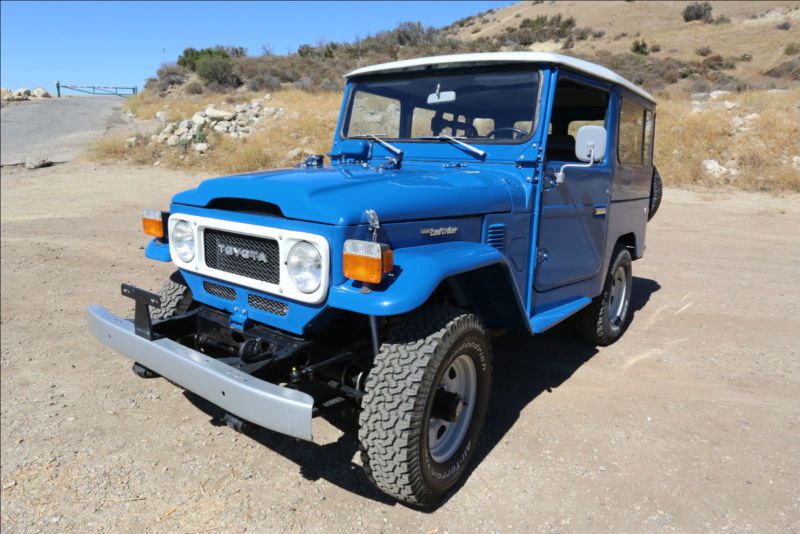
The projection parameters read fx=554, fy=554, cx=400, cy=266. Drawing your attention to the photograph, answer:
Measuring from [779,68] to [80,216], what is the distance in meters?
20.3

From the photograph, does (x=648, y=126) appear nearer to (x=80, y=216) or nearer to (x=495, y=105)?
(x=495, y=105)

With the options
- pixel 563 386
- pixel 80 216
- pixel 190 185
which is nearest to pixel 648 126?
pixel 563 386

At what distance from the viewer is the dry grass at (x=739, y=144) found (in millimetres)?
12391

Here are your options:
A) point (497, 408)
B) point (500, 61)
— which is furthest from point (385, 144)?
point (497, 408)

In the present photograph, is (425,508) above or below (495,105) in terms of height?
below

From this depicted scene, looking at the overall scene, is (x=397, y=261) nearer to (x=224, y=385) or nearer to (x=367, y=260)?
(x=367, y=260)

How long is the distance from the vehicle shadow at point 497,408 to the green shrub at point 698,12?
106 feet

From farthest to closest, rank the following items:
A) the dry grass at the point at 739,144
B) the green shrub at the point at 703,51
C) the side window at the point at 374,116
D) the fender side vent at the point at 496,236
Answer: the green shrub at the point at 703,51 < the dry grass at the point at 739,144 < the side window at the point at 374,116 < the fender side vent at the point at 496,236

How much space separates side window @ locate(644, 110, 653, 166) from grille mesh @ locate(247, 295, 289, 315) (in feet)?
12.6

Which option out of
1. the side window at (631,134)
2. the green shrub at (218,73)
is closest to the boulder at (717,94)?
the side window at (631,134)

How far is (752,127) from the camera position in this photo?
14.0m

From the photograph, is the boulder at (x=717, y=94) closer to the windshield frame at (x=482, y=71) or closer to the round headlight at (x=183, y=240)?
the windshield frame at (x=482, y=71)

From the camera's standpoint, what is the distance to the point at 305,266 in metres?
2.41

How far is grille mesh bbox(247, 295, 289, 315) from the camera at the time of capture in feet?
8.64
